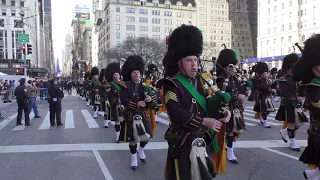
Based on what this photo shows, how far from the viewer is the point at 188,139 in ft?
11.5

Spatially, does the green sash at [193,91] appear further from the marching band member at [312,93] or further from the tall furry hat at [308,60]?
the tall furry hat at [308,60]

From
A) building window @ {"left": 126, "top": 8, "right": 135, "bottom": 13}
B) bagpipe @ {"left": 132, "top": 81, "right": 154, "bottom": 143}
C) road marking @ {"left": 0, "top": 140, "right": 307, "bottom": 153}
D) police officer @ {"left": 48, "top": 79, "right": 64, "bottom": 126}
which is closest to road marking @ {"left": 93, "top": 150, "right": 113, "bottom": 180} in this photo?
road marking @ {"left": 0, "top": 140, "right": 307, "bottom": 153}

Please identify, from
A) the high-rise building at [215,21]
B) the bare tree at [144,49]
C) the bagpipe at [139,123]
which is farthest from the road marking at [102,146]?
the high-rise building at [215,21]

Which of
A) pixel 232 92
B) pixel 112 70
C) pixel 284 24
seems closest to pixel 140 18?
pixel 284 24

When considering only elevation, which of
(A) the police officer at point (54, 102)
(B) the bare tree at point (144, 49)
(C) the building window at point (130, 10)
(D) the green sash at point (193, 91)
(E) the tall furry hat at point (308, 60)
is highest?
(C) the building window at point (130, 10)

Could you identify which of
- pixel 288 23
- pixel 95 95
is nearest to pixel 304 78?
pixel 95 95

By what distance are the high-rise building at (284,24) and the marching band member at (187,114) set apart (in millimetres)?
73499

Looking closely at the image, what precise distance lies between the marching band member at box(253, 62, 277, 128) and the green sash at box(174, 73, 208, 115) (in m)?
7.30

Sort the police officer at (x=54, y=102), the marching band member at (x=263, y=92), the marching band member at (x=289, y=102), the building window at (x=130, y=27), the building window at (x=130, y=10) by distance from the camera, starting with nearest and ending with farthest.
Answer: the marching band member at (x=289, y=102), the marching band member at (x=263, y=92), the police officer at (x=54, y=102), the building window at (x=130, y=10), the building window at (x=130, y=27)

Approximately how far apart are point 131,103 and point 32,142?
14.8 ft

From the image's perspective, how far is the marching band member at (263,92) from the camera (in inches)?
406

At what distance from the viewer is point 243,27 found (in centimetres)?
13425

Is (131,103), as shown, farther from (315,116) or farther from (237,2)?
(237,2)

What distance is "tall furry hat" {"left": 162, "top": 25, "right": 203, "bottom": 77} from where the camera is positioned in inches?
142
